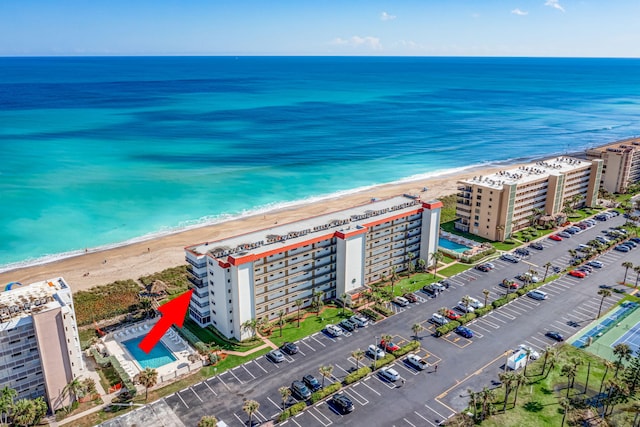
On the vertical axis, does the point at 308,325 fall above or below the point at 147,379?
below

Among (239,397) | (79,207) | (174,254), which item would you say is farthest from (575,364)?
(79,207)

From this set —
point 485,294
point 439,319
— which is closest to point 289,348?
point 439,319

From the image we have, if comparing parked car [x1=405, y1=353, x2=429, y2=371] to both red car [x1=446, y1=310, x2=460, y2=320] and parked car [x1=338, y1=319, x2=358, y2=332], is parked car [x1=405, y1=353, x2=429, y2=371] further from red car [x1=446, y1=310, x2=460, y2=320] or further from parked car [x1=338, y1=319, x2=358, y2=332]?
red car [x1=446, y1=310, x2=460, y2=320]

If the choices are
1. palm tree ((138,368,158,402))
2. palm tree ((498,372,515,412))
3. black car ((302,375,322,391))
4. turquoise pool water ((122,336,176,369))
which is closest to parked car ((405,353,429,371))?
palm tree ((498,372,515,412))

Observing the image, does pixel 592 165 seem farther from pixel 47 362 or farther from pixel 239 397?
pixel 47 362

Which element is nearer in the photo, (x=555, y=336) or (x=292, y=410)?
(x=292, y=410)

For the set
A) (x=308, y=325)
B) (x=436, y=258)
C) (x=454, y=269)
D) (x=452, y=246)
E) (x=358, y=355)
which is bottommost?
(x=308, y=325)

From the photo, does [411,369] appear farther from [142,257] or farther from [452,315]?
[142,257]
